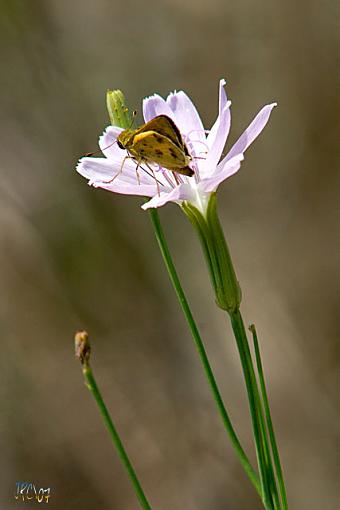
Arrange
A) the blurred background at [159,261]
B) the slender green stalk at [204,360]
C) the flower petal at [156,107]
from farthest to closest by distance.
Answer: the blurred background at [159,261] → the flower petal at [156,107] → the slender green stalk at [204,360]

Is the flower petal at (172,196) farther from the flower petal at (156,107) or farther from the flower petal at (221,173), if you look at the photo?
the flower petal at (156,107)

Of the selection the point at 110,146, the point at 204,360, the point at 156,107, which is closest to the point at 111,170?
the point at 110,146

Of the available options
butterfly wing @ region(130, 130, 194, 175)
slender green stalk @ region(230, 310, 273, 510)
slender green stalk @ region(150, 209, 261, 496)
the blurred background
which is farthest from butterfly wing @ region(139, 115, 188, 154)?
the blurred background

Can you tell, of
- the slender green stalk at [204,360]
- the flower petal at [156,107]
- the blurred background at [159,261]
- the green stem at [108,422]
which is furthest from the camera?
the blurred background at [159,261]

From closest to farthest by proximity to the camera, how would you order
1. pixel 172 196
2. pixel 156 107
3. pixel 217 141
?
1. pixel 172 196
2. pixel 217 141
3. pixel 156 107

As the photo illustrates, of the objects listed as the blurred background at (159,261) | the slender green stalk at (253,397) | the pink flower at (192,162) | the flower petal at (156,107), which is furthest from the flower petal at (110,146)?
the blurred background at (159,261)

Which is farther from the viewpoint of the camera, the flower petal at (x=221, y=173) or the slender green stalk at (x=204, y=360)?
the slender green stalk at (x=204, y=360)

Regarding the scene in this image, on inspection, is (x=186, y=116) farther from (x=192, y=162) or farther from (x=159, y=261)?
(x=159, y=261)

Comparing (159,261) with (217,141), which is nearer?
(217,141)
